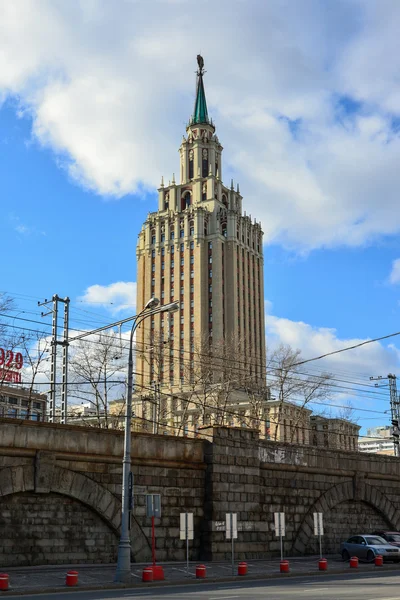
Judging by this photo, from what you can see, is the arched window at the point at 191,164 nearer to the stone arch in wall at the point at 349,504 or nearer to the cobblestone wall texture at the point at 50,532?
the stone arch in wall at the point at 349,504

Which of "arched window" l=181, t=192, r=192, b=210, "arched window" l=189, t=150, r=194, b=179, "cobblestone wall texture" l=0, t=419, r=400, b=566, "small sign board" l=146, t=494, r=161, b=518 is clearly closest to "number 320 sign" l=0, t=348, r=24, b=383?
"cobblestone wall texture" l=0, t=419, r=400, b=566

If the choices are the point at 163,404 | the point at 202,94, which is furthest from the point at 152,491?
the point at 202,94

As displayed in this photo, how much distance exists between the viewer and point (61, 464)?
26891mm

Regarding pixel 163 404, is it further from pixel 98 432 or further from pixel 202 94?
pixel 202 94

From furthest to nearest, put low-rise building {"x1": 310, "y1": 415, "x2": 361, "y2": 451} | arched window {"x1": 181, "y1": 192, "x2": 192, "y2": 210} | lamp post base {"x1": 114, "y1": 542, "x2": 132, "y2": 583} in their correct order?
arched window {"x1": 181, "y1": 192, "x2": 192, "y2": 210}, low-rise building {"x1": 310, "y1": 415, "x2": 361, "y2": 451}, lamp post base {"x1": 114, "y1": 542, "x2": 132, "y2": 583}

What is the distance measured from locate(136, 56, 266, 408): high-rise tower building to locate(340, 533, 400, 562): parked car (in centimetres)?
7814

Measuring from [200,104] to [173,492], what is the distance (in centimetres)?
12164

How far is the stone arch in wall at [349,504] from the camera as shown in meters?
35.7

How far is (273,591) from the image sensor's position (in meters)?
19.6

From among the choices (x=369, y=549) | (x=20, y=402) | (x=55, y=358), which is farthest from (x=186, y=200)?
(x=369, y=549)

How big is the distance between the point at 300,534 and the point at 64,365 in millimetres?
15126

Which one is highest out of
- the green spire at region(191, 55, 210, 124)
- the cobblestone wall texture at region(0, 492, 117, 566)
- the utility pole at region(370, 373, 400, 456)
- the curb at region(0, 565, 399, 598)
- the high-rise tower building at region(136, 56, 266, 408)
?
the green spire at region(191, 55, 210, 124)

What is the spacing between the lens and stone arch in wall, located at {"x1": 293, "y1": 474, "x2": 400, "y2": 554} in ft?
117

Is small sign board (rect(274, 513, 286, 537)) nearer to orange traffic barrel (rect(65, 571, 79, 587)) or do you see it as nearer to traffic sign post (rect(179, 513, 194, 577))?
traffic sign post (rect(179, 513, 194, 577))
